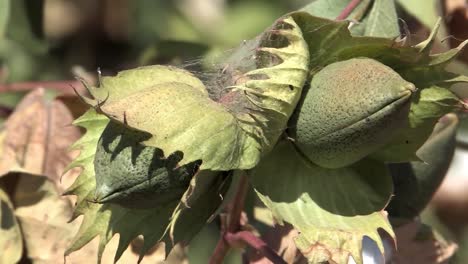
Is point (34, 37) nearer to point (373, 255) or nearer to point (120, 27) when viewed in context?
point (120, 27)

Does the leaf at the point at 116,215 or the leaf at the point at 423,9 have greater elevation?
the leaf at the point at 423,9

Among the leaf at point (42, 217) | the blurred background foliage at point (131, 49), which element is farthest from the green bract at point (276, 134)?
the leaf at point (42, 217)

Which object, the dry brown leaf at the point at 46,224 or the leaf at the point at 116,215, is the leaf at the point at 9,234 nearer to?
the dry brown leaf at the point at 46,224

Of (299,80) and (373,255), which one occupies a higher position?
(299,80)

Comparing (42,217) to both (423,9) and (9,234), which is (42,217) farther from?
(423,9)

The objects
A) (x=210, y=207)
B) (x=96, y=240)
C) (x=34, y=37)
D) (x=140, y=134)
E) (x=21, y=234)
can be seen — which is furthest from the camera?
(x=34, y=37)

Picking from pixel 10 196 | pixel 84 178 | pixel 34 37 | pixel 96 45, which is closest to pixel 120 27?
pixel 96 45

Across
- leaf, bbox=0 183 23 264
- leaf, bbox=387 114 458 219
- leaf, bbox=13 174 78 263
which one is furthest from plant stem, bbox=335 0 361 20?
leaf, bbox=0 183 23 264

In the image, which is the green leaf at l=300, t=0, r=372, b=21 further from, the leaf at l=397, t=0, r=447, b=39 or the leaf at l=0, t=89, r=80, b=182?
the leaf at l=0, t=89, r=80, b=182
